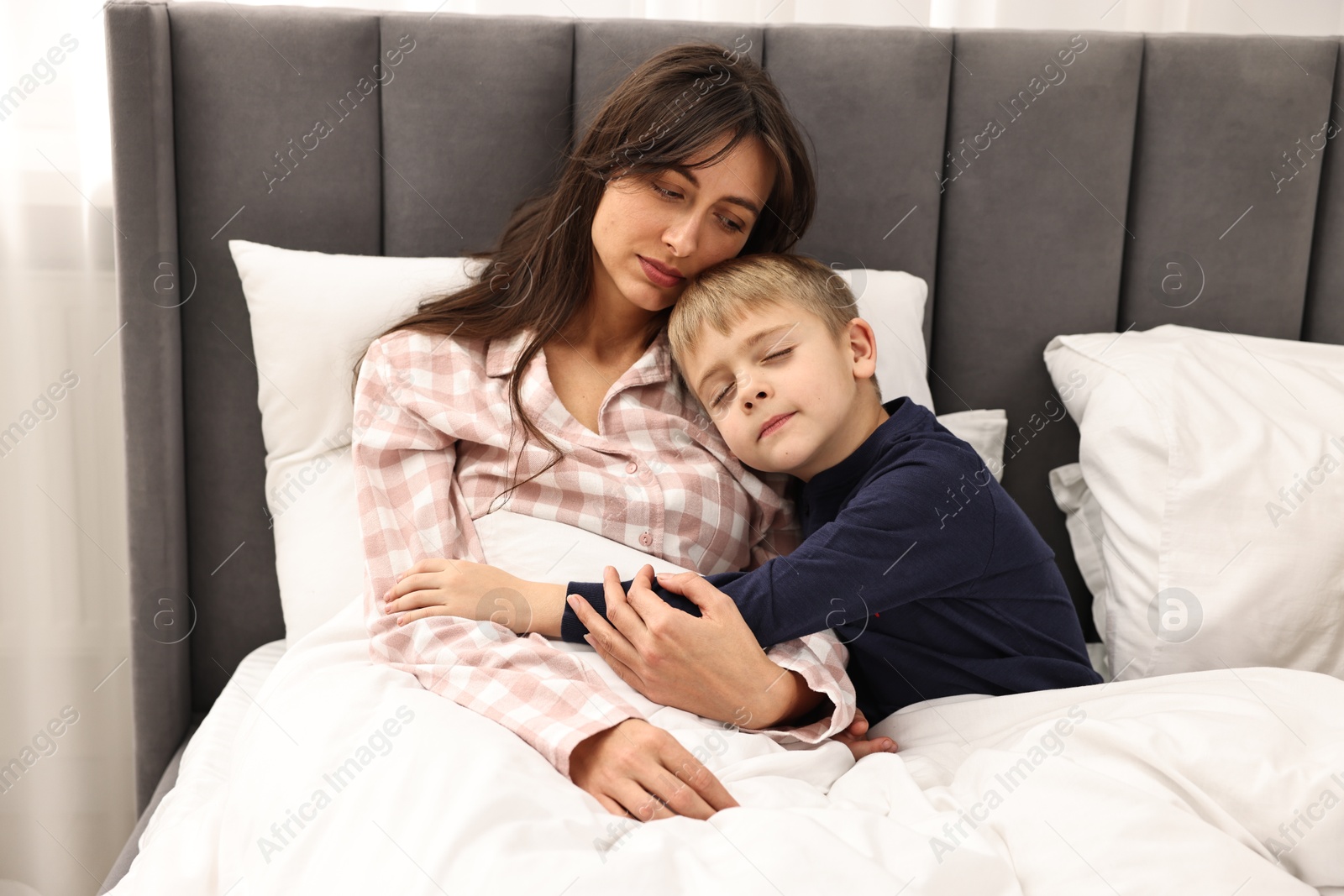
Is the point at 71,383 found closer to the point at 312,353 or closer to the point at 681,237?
the point at 312,353

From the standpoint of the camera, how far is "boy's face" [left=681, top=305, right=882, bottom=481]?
3.48ft

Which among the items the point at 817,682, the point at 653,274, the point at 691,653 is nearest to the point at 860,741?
the point at 817,682

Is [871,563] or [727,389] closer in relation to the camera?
[871,563]

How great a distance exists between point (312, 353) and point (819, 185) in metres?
0.76

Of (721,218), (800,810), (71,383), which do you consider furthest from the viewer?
(71,383)

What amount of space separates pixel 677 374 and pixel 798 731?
47cm

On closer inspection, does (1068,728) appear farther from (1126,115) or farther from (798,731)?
(1126,115)

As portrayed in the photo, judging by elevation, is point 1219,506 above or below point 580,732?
above

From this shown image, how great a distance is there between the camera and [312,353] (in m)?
1.25

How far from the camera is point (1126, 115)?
1.41m

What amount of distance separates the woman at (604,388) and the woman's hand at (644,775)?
10cm

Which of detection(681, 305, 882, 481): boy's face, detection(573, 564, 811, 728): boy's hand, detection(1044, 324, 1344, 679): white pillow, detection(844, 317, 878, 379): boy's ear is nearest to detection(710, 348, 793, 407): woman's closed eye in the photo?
detection(681, 305, 882, 481): boy's face

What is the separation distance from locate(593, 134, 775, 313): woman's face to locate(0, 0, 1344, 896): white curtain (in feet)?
1.88

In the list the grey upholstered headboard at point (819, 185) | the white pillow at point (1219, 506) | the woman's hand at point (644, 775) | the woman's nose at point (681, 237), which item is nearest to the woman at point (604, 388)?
the woman's nose at point (681, 237)
